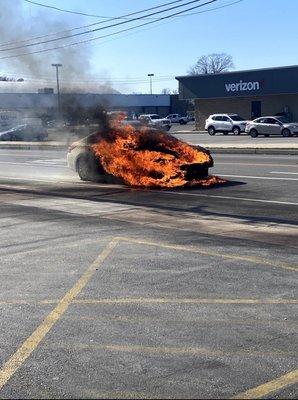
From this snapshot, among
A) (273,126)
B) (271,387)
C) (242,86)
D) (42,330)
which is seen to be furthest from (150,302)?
(242,86)

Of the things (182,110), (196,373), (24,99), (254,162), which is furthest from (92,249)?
(182,110)

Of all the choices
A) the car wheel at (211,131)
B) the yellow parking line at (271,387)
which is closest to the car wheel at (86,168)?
the yellow parking line at (271,387)

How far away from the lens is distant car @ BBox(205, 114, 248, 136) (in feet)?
159

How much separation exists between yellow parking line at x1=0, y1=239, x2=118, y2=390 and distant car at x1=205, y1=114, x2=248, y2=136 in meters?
42.0

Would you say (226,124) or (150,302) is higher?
(226,124)

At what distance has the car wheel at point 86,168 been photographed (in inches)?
679

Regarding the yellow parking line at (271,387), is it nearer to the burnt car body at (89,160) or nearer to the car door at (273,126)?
the burnt car body at (89,160)

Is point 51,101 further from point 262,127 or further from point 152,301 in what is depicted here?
point 262,127

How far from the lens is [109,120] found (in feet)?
58.6

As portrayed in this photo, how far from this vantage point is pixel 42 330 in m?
5.20

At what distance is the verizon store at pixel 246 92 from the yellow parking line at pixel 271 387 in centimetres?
4454

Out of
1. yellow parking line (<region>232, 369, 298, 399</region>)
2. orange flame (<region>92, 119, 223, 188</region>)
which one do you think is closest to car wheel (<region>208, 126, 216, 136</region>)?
orange flame (<region>92, 119, 223, 188</region>)

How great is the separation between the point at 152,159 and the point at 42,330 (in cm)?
1064

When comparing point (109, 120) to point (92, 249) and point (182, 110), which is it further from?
point (182, 110)
